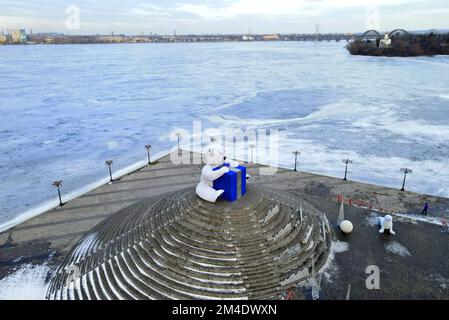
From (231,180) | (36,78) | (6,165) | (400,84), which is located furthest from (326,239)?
(36,78)

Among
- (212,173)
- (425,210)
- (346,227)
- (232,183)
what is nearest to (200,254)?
(232,183)

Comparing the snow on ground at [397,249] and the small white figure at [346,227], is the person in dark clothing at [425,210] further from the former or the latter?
the small white figure at [346,227]

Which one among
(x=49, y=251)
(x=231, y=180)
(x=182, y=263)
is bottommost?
(x=49, y=251)

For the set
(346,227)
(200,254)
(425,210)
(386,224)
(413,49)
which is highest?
(413,49)

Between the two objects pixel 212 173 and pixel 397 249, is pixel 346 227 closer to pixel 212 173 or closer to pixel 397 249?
pixel 397 249

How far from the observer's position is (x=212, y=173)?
14547 mm

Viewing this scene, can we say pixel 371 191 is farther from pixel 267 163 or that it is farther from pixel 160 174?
pixel 160 174

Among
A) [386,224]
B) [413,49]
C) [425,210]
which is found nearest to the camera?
[386,224]

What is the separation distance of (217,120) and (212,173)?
27.0 meters

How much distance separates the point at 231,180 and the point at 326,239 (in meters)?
4.93

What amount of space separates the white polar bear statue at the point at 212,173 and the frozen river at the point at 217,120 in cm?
1194

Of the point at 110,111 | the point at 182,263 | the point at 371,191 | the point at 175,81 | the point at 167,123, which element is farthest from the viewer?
the point at 175,81

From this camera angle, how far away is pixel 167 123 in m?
40.4

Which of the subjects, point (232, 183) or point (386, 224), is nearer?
point (232, 183)
